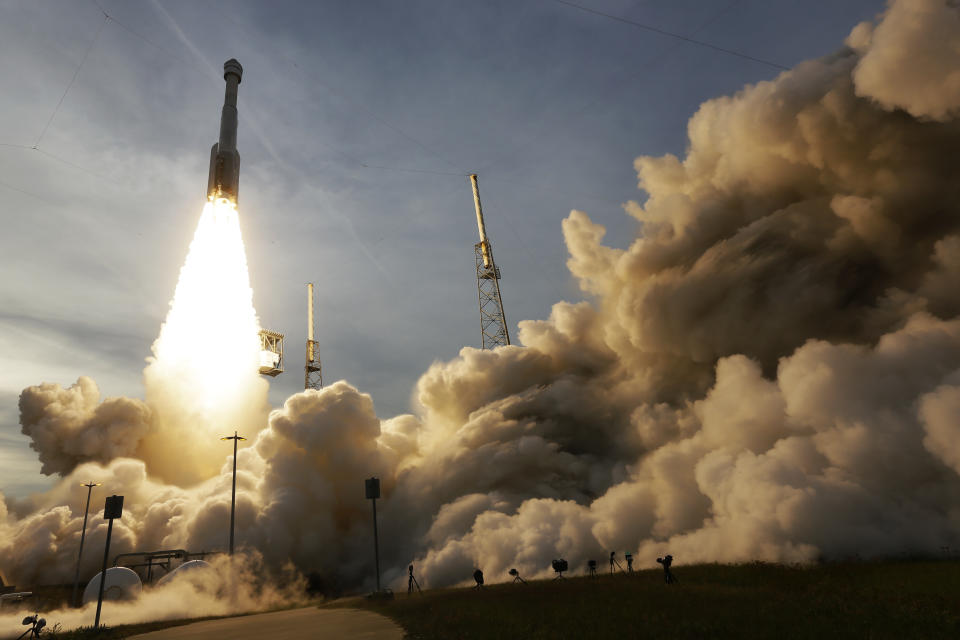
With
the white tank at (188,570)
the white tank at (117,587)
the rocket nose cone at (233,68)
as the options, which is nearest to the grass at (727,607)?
the white tank at (188,570)

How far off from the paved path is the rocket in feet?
148

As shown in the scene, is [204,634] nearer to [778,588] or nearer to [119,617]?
[119,617]

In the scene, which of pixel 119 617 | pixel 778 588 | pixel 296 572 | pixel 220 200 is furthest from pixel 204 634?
pixel 220 200

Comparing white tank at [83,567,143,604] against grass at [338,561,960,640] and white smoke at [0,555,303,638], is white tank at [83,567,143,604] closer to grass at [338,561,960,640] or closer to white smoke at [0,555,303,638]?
white smoke at [0,555,303,638]

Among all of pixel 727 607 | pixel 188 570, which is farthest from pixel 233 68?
pixel 727 607

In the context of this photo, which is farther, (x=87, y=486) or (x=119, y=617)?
(x=87, y=486)

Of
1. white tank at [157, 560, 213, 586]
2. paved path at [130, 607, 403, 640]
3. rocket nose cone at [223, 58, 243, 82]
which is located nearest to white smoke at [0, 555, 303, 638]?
white tank at [157, 560, 213, 586]

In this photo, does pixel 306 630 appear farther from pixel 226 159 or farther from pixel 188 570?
pixel 226 159

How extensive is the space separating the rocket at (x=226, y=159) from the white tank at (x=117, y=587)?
38.1m

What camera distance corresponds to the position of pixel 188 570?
52812 millimetres

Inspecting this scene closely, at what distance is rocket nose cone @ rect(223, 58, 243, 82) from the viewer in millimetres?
69625

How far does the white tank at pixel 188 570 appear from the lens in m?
52.4

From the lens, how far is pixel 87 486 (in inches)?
2559

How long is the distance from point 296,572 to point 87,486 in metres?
26.5
